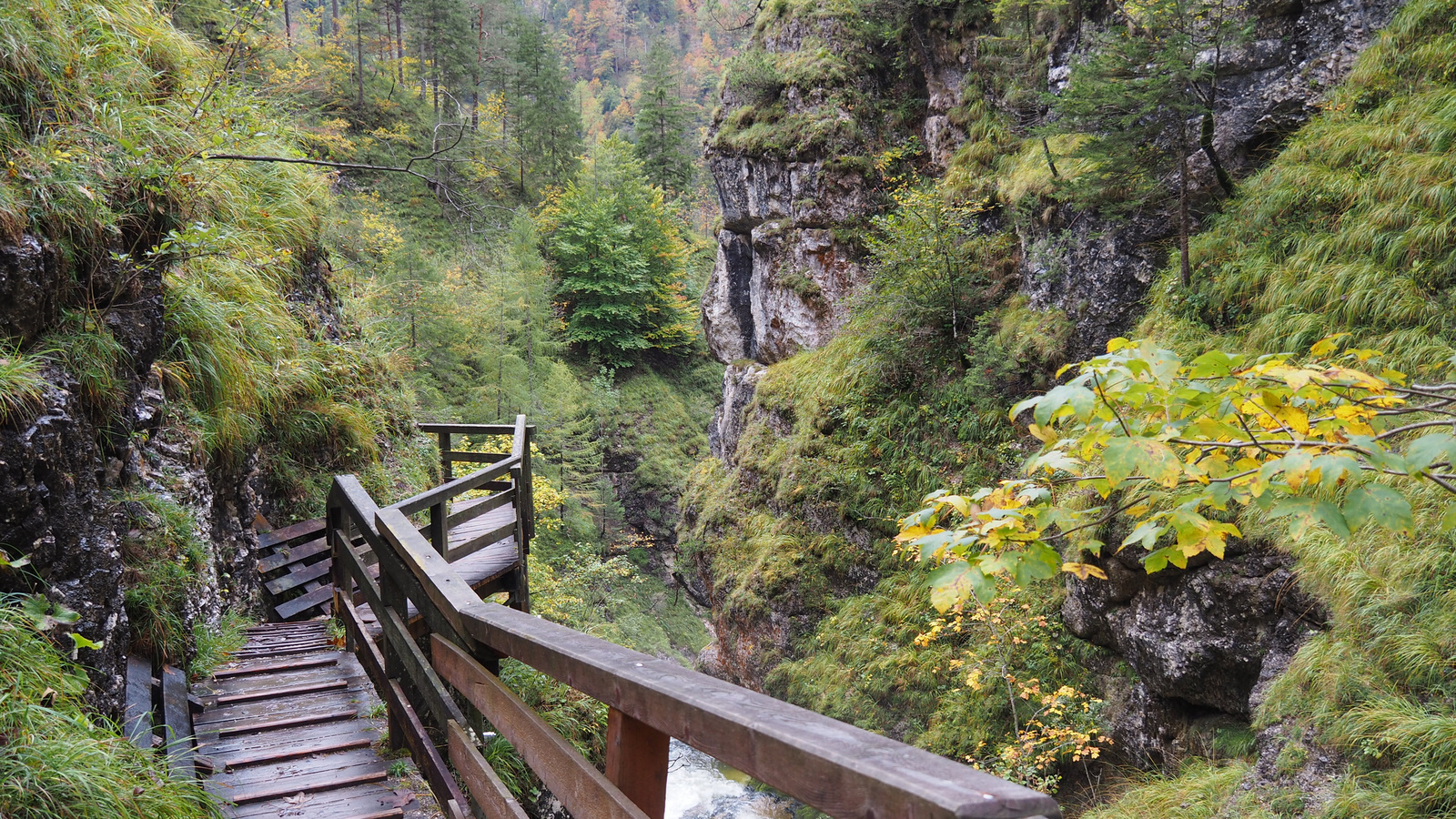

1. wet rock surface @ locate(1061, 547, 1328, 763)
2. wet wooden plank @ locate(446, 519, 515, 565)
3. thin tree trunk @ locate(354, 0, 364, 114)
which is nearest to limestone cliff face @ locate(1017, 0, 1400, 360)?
wet rock surface @ locate(1061, 547, 1328, 763)

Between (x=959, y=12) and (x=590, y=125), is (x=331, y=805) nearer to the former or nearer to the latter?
(x=959, y=12)

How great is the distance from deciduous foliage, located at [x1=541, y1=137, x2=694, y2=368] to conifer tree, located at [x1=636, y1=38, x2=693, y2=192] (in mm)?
3162

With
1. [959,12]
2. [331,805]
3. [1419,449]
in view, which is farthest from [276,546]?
[959,12]

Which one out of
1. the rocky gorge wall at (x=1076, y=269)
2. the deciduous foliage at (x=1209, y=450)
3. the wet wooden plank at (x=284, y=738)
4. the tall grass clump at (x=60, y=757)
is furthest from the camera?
the rocky gorge wall at (x=1076, y=269)

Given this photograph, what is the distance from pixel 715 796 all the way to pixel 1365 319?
41.7 ft

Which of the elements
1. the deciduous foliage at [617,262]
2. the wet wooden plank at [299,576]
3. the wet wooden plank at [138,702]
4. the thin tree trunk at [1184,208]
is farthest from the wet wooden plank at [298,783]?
the deciduous foliage at [617,262]

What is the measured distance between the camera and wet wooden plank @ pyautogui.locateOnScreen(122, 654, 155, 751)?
302 cm

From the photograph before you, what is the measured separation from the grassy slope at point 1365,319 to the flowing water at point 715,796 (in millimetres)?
7580

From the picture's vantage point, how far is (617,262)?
94.4 ft

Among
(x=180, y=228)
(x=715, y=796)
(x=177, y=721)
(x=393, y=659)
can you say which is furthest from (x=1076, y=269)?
(x=715, y=796)

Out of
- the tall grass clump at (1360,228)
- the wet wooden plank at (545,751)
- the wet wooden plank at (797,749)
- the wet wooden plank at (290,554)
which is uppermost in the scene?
the tall grass clump at (1360,228)

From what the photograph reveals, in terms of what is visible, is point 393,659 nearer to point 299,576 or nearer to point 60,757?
point 60,757

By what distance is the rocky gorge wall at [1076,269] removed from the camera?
6.29 meters

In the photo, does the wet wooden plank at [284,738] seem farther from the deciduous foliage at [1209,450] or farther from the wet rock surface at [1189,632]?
the wet rock surface at [1189,632]
